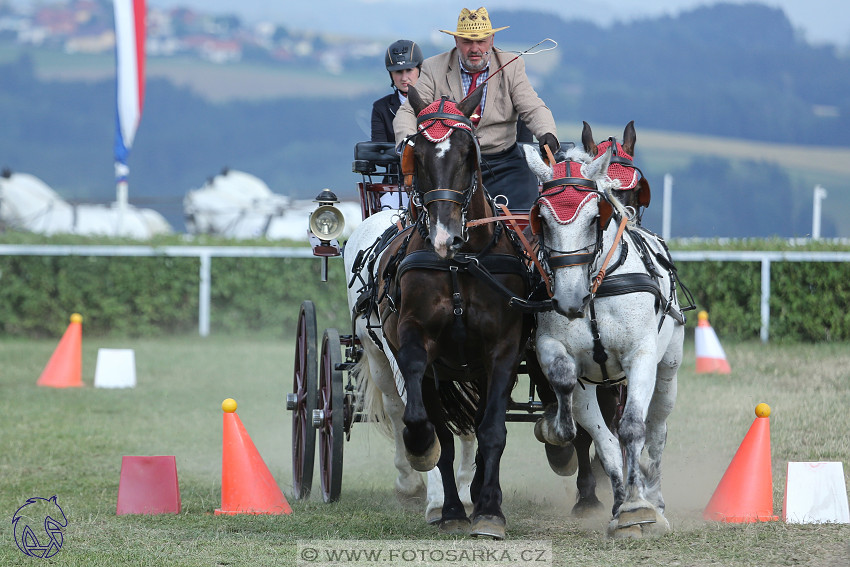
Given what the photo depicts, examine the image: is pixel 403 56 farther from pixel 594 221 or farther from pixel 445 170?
pixel 594 221

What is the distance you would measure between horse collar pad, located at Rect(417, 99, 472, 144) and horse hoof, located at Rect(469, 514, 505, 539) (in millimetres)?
1632

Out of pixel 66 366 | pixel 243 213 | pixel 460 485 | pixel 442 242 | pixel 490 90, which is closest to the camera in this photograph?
pixel 442 242

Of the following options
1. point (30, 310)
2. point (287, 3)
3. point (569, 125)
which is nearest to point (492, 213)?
A: point (30, 310)

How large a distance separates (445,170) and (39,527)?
2.75 metres

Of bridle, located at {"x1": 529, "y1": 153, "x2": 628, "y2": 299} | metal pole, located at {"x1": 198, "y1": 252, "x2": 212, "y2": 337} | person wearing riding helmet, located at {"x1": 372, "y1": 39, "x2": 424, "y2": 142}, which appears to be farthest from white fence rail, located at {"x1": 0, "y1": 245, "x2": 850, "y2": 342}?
bridle, located at {"x1": 529, "y1": 153, "x2": 628, "y2": 299}

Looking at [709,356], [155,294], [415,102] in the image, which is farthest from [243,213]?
[415,102]

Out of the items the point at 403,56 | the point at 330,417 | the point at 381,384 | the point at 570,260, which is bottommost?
the point at 330,417

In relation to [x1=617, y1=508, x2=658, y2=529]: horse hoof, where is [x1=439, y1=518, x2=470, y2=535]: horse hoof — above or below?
below

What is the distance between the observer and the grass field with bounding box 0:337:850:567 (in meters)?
4.51

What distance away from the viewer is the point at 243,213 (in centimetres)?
2109

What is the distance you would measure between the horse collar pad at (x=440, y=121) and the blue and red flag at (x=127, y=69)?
11.4 metres

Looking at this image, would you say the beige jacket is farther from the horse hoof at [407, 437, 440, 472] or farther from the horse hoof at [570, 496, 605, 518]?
the horse hoof at [570, 496, 605, 518]

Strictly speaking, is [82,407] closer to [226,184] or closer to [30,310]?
[30,310]

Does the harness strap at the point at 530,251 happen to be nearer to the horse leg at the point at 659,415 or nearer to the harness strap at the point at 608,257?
the harness strap at the point at 608,257
